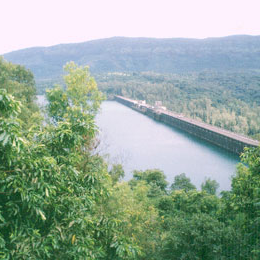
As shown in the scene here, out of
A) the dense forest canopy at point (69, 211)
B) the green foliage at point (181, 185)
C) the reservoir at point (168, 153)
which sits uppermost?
the dense forest canopy at point (69, 211)

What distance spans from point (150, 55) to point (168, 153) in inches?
5859

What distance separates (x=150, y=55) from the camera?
172500 millimetres

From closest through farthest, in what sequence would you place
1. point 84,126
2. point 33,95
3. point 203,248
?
point 84,126 → point 203,248 → point 33,95

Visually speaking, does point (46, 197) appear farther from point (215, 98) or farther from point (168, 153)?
point (215, 98)

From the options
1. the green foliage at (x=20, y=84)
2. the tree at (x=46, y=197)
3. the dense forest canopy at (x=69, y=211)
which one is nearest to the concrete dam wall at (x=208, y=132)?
the green foliage at (x=20, y=84)

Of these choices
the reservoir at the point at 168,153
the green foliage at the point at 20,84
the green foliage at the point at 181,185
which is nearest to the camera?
the green foliage at the point at 20,84

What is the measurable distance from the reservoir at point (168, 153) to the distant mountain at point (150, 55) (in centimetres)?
10057

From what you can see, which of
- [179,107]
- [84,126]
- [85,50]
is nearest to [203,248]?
[84,126]

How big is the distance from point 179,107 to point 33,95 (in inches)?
1950

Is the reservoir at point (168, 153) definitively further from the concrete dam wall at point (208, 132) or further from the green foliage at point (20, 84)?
the green foliage at point (20, 84)

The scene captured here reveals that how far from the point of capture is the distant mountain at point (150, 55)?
465 feet

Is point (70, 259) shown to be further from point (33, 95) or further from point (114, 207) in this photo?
A: point (33, 95)

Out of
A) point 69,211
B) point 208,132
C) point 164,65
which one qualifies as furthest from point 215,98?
point 164,65

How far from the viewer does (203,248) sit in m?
6.11
